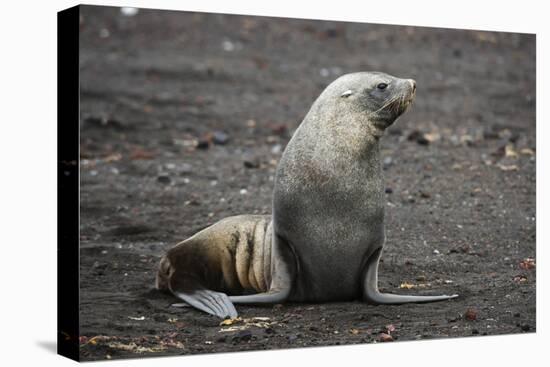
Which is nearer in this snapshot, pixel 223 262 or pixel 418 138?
pixel 223 262

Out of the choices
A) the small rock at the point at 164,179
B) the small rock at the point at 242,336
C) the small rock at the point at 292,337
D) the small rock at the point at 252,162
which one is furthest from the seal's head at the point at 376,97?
the small rock at the point at 164,179

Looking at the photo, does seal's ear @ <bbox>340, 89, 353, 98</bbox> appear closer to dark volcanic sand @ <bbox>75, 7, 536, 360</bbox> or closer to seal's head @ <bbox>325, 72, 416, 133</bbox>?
seal's head @ <bbox>325, 72, 416, 133</bbox>

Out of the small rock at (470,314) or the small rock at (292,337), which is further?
the small rock at (470,314)

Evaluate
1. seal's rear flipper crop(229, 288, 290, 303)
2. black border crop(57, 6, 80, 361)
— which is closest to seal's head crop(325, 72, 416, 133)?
seal's rear flipper crop(229, 288, 290, 303)

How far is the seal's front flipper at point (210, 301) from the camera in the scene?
775 cm

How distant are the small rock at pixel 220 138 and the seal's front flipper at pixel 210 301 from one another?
4.13 metres

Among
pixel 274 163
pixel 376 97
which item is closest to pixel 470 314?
pixel 376 97

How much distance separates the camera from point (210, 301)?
788 centimetres

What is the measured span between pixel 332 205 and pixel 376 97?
0.89m

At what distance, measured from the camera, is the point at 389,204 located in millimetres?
10039

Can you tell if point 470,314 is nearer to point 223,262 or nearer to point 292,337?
point 292,337

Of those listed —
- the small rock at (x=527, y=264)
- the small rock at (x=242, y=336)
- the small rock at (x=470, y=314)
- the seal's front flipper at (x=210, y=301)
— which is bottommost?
the small rock at (x=242, y=336)

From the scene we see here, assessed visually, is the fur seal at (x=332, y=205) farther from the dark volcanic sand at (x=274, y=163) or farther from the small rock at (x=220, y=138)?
the small rock at (x=220, y=138)

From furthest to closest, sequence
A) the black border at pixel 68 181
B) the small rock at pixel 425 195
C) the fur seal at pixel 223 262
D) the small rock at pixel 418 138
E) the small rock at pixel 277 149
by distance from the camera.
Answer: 1. the small rock at pixel 277 149
2. the small rock at pixel 418 138
3. the small rock at pixel 425 195
4. the fur seal at pixel 223 262
5. the black border at pixel 68 181
